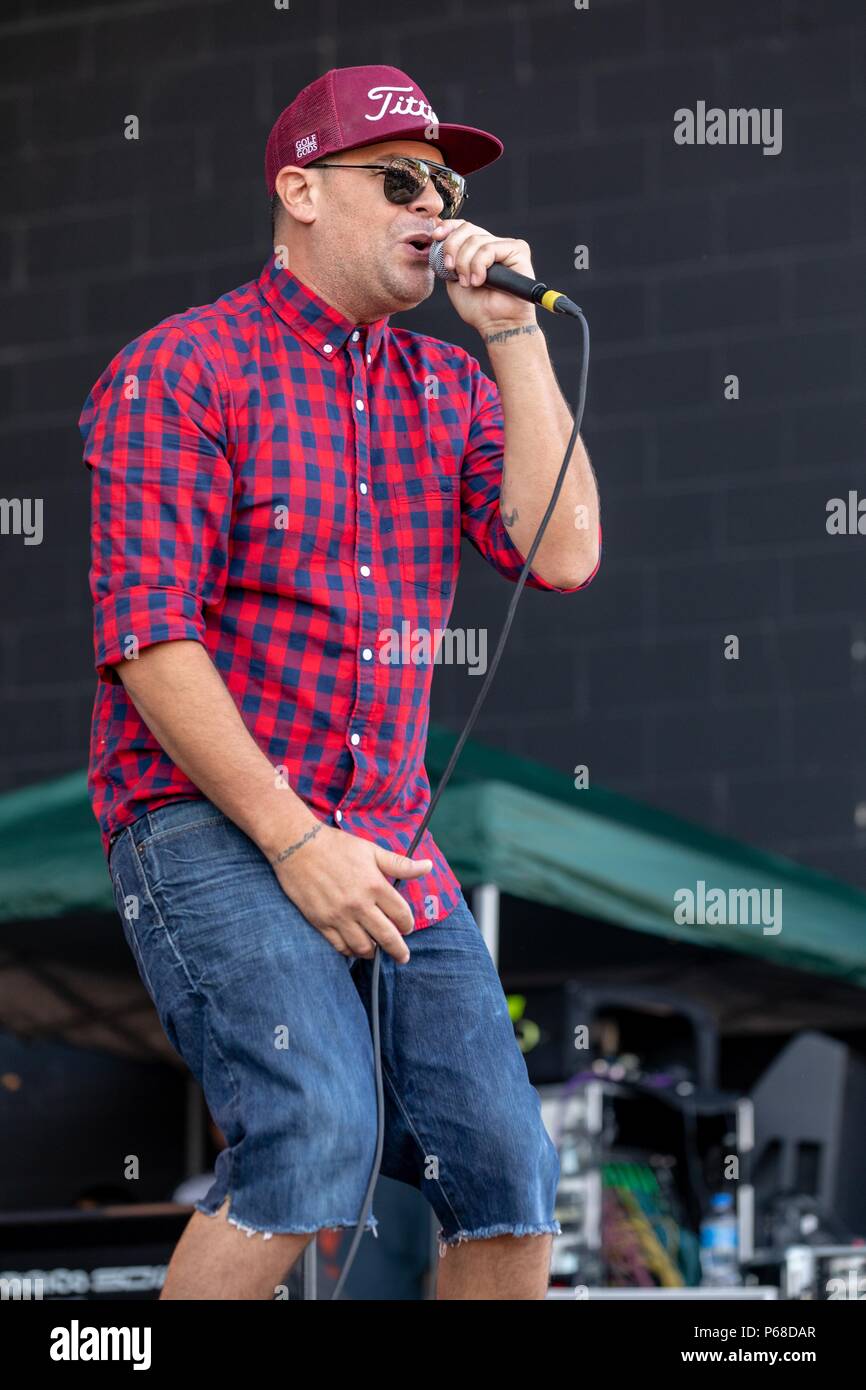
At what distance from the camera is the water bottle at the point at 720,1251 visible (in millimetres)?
3801

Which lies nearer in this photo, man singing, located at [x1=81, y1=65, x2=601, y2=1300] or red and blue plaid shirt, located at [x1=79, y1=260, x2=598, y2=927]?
man singing, located at [x1=81, y1=65, x2=601, y2=1300]

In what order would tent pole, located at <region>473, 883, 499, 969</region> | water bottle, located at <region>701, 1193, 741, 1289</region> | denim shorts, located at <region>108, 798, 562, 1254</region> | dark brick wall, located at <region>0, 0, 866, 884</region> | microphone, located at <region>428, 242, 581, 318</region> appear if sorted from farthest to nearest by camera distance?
dark brick wall, located at <region>0, 0, 866, 884</region> → water bottle, located at <region>701, 1193, 741, 1289</region> → tent pole, located at <region>473, 883, 499, 969</region> → microphone, located at <region>428, 242, 581, 318</region> → denim shorts, located at <region>108, 798, 562, 1254</region>

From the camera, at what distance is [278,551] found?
6.10 feet

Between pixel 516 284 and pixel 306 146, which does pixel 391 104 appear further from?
pixel 516 284

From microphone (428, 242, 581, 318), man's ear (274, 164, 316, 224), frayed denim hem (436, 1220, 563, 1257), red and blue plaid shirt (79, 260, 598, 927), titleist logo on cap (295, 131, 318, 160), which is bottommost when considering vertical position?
frayed denim hem (436, 1220, 563, 1257)

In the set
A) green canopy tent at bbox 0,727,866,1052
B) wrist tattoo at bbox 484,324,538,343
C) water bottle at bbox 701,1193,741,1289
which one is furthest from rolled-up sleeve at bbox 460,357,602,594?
water bottle at bbox 701,1193,741,1289

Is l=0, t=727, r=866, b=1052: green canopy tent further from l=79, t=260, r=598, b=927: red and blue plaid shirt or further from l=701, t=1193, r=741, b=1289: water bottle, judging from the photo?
l=79, t=260, r=598, b=927: red and blue plaid shirt

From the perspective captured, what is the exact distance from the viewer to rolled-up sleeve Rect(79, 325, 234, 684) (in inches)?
69.4

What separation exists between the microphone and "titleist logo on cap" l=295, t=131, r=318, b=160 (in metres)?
0.18

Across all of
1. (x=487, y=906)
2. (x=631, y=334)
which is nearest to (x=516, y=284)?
(x=487, y=906)

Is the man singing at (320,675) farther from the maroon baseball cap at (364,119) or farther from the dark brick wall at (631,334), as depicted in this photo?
the dark brick wall at (631,334)

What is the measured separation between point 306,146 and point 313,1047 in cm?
95

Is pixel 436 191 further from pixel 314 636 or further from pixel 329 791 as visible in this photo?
pixel 329 791

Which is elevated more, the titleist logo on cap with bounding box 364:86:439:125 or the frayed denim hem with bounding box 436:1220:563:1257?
the titleist logo on cap with bounding box 364:86:439:125
